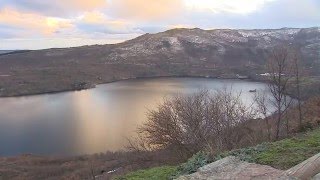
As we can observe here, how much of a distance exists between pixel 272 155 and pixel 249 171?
48.5 inches

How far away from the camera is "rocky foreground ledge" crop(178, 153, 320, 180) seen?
23.4 feet

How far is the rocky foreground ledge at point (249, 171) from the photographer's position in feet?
23.4

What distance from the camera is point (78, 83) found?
12281cm

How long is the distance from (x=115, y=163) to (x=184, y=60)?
159m

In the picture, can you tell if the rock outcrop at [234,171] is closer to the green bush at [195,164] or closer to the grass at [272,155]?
the grass at [272,155]

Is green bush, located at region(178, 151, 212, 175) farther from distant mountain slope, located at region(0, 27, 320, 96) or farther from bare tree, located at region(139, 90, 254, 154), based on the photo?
distant mountain slope, located at region(0, 27, 320, 96)

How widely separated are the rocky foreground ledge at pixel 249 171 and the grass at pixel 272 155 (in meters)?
0.37

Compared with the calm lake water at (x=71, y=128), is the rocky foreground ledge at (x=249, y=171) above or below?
above

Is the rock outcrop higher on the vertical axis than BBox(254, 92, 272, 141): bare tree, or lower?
higher

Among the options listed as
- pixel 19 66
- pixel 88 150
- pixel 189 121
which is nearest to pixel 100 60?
pixel 19 66

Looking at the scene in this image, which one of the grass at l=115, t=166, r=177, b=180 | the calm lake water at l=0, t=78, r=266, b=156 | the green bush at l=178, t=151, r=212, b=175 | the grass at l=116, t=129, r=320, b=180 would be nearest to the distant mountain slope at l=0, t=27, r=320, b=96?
the calm lake water at l=0, t=78, r=266, b=156

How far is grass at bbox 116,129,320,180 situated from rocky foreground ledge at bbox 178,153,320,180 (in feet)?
1.20

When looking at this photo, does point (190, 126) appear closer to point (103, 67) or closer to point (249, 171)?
point (249, 171)

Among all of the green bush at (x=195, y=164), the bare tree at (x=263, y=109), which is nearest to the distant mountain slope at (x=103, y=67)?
the bare tree at (x=263, y=109)
